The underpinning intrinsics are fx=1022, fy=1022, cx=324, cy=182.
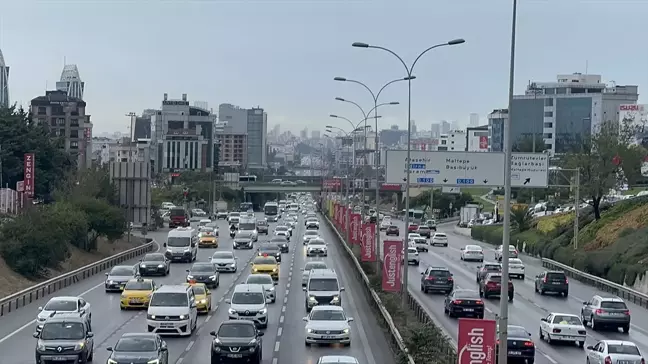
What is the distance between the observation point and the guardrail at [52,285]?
39109 mm

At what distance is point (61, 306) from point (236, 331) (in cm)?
883

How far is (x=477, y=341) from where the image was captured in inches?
736

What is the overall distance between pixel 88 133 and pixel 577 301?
447ft

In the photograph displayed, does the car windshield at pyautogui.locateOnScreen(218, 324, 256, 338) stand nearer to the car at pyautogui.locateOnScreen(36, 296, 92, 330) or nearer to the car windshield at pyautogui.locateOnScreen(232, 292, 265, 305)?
the car windshield at pyautogui.locateOnScreen(232, 292, 265, 305)

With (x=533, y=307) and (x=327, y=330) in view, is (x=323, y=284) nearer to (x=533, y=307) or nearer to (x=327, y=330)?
(x=327, y=330)

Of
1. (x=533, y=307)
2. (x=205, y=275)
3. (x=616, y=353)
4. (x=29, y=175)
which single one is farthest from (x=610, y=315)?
(x=29, y=175)

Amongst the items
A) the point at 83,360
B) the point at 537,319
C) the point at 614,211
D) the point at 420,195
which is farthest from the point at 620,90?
the point at 83,360

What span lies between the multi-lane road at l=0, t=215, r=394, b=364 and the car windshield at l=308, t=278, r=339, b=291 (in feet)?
3.77

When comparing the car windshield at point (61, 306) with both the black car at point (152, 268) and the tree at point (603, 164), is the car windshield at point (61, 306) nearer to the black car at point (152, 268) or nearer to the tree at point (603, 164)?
the black car at point (152, 268)

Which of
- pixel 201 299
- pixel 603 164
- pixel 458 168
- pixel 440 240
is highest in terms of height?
pixel 603 164

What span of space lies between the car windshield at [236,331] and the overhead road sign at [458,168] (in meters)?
26.6

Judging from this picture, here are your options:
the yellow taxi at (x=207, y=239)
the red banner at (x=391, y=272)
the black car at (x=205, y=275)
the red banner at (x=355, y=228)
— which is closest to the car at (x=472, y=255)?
the red banner at (x=355, y=228)

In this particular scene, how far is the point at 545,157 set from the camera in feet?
171

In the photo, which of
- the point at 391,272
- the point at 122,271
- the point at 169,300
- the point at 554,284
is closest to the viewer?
the point at 169,300
